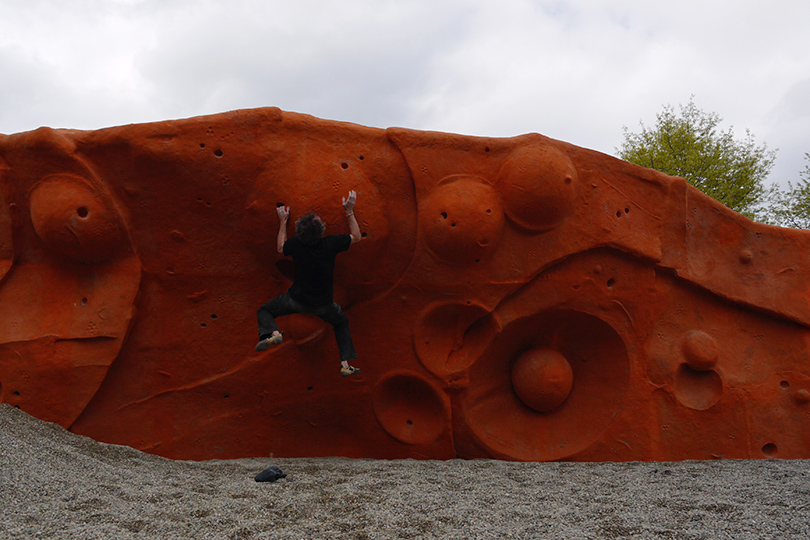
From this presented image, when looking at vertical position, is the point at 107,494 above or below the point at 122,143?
below

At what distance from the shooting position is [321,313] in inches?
171

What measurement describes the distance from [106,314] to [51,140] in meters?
1.51

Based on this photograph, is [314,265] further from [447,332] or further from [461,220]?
[447,332]

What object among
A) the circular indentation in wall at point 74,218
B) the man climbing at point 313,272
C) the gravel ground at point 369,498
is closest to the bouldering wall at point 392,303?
the circular indentation in wall at point 74,218

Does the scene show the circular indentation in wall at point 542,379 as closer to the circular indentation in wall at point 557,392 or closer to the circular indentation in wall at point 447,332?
the circular indentation in wall at point 557,392

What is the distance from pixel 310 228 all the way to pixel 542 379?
8.32 ft

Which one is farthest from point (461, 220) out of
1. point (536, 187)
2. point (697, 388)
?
point (697, 388)

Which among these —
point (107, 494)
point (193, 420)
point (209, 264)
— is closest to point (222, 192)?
point (209, 264)

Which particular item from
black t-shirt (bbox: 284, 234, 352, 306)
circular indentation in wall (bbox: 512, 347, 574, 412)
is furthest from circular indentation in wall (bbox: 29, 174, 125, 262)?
circular indentation in wall (bbox: 512, 347, 574, 412)

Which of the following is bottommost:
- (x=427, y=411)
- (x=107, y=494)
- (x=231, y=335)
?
(x=107, y=494)

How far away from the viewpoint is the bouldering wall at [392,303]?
177 inches

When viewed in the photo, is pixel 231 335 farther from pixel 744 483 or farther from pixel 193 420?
pixel 744 483

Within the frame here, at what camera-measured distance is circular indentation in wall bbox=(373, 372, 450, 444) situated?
486 cm

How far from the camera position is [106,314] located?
4508 millimetres
